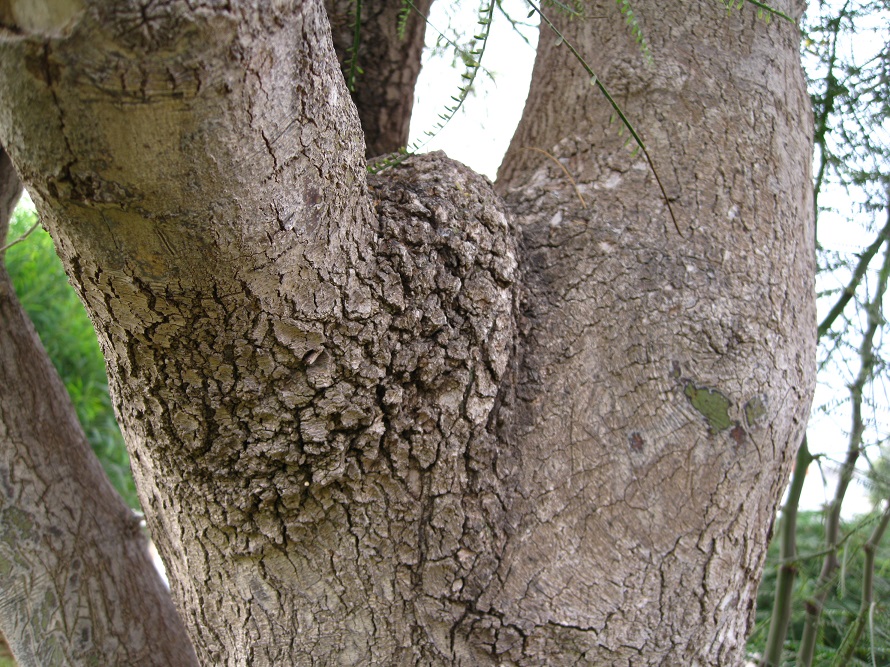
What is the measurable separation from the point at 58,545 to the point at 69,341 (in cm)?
343

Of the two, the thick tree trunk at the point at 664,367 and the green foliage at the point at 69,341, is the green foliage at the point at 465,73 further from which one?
the green foliage at the point at 69,341

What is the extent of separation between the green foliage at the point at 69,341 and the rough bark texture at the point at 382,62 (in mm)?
3194

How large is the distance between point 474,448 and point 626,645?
386 mm

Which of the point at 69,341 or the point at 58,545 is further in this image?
the point at 69,341

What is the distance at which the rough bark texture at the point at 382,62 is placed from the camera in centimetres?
172

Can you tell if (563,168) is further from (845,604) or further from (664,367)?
(845,604)

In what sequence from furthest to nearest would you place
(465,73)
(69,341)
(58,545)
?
(69,341)
(58,545)
(465,73)

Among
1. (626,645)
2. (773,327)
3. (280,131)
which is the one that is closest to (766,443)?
(773,327)

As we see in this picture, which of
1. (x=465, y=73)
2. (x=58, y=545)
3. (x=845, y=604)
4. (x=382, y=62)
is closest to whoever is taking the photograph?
(x=465, y=73)

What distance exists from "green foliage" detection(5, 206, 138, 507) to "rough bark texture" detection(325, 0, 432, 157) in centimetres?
319

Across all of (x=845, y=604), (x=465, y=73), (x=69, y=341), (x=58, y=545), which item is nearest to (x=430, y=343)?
(x=465, y=73)

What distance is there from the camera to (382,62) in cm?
182

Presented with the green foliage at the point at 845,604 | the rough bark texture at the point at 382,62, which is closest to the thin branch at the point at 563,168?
the rough bark texture at the point at 382,62

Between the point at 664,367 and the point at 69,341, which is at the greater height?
the point at 664,367
